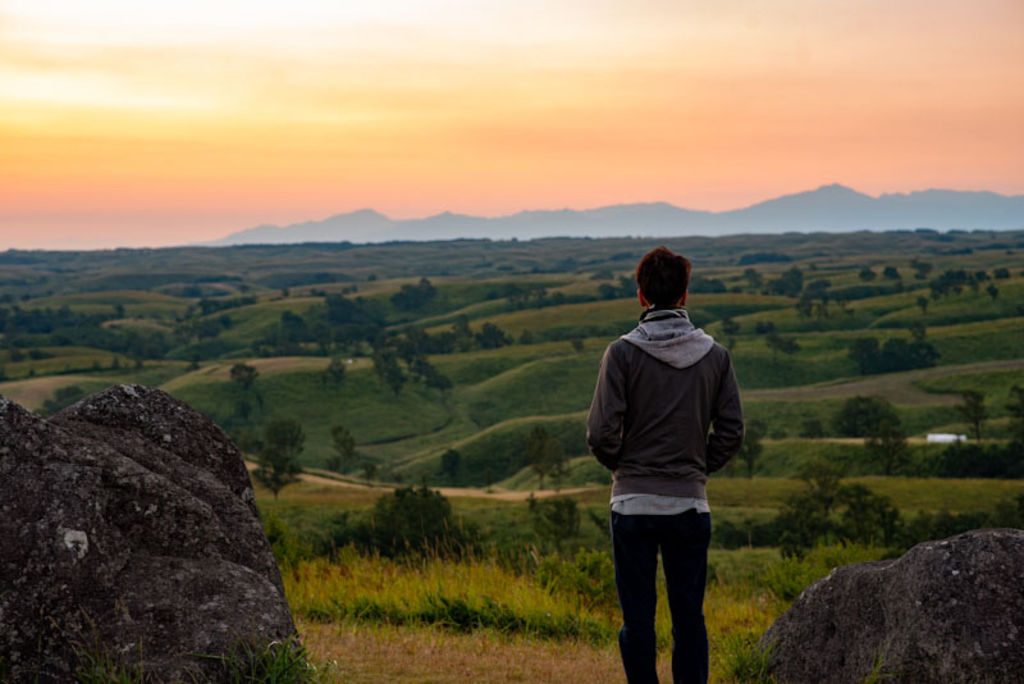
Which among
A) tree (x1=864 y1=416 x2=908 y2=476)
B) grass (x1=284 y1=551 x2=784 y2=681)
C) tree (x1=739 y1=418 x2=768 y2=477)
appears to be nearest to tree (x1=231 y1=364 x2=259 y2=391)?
tree (x1=739 y1=418 x2=768 y2=477)

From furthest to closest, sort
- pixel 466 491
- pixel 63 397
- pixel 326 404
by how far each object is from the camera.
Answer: pixel 326 404, pixel 63 397, pixel 466 491

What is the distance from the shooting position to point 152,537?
8.44 metres

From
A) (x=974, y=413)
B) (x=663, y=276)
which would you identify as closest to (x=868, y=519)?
(x=974, y=413)

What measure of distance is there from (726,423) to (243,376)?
176 meters

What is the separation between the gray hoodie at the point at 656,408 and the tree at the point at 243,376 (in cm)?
17553

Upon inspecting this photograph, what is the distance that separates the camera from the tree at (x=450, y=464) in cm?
13725

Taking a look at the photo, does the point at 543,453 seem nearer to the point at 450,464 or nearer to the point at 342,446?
the point at 450,464

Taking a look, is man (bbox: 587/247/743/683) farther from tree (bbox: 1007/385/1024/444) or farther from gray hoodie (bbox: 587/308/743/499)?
tree (bbox: 1007/385/1024/444)

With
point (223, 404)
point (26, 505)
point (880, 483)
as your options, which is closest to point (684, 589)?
point (26, 505)

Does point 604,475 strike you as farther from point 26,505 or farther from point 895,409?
point 26,505

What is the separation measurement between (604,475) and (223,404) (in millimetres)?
80241

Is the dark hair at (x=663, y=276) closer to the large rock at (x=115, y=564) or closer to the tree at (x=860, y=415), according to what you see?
the large rock at (x=115, y=564)

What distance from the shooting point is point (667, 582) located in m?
7.51

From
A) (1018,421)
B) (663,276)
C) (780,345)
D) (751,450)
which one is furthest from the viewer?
(780,345)
